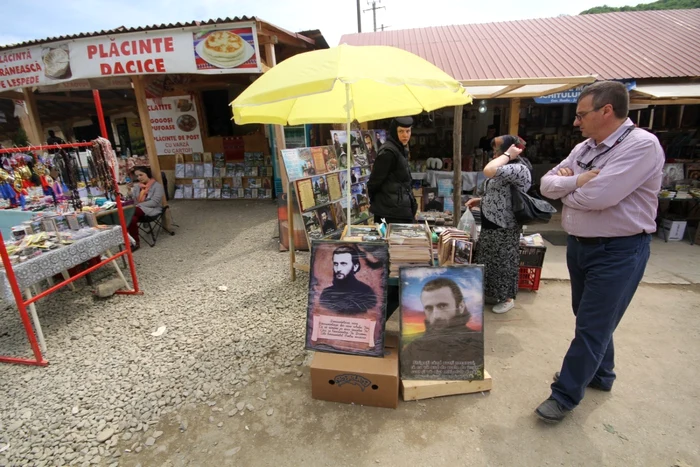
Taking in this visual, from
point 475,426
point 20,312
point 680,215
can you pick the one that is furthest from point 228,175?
point 680,215

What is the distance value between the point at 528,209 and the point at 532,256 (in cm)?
113

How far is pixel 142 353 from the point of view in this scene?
3.33 metres

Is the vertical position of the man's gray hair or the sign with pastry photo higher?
the sign with pastry photo

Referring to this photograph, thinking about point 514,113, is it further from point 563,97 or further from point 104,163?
point 104,163

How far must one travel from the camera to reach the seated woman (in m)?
6.27

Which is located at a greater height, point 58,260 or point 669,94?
point 669,94

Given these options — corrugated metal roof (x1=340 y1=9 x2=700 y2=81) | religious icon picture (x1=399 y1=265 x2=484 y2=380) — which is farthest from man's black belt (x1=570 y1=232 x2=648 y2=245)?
corrugated metal roof (x1=340 y1=9 x2=700 y2=81)

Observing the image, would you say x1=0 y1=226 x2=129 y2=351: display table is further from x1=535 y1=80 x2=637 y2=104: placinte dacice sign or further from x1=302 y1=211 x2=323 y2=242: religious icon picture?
x1=535 y1=80 x2=637 y2=104: placinte dacice sign

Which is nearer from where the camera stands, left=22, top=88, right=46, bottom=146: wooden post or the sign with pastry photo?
the sign with pastry photo

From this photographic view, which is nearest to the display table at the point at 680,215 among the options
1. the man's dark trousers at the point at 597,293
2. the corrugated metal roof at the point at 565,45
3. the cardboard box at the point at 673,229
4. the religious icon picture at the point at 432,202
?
the cardboard box at the point at 673,229

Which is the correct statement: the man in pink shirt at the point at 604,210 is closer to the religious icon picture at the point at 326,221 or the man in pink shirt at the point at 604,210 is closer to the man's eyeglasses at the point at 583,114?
the man's eyeglasses at the point at 583,114

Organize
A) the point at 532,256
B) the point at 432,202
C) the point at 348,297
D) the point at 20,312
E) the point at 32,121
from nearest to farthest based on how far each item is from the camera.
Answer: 1. the point at 348,297
2. the point at 20,312
3. the point at 532,256
4. the point at 432,202
5. the point at 32,121

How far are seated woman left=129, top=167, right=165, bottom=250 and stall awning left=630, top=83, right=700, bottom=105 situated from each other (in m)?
8.85

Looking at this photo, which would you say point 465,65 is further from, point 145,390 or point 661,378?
point 145,390
